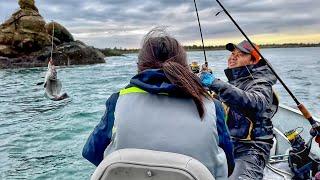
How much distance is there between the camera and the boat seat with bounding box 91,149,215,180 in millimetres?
2158

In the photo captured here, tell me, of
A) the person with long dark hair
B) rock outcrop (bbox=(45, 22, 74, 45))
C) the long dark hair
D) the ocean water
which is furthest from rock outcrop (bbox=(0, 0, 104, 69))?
the person with long dark hair

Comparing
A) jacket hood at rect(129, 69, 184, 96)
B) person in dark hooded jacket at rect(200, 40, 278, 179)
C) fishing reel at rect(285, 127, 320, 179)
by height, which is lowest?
fishing reel at rect(285, 127, 320, 179)

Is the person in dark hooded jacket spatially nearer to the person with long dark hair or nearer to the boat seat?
the person with long dark hair

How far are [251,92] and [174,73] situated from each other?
190cm

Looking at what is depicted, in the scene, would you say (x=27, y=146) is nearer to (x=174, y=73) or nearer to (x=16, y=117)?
(x=16, y=117)

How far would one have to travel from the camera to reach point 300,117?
22.5 ft

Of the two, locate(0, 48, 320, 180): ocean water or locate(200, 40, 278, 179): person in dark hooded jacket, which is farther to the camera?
locate(0, 48, 320, 180): ocean water

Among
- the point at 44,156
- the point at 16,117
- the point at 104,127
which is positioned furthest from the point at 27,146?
the point at 104,127

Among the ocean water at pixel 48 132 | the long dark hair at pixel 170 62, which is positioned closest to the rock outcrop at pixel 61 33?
the ocean water at pixel 48 132

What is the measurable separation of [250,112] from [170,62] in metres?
1.90

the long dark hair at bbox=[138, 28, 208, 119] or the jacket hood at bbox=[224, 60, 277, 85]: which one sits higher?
the long dark hair at bbox=[138, 28, 208, 119]

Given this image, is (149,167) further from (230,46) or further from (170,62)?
(230,46)

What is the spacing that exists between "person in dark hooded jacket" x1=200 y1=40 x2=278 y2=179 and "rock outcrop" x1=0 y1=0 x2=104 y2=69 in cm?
4613

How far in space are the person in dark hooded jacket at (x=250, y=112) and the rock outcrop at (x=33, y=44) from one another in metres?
46.1
